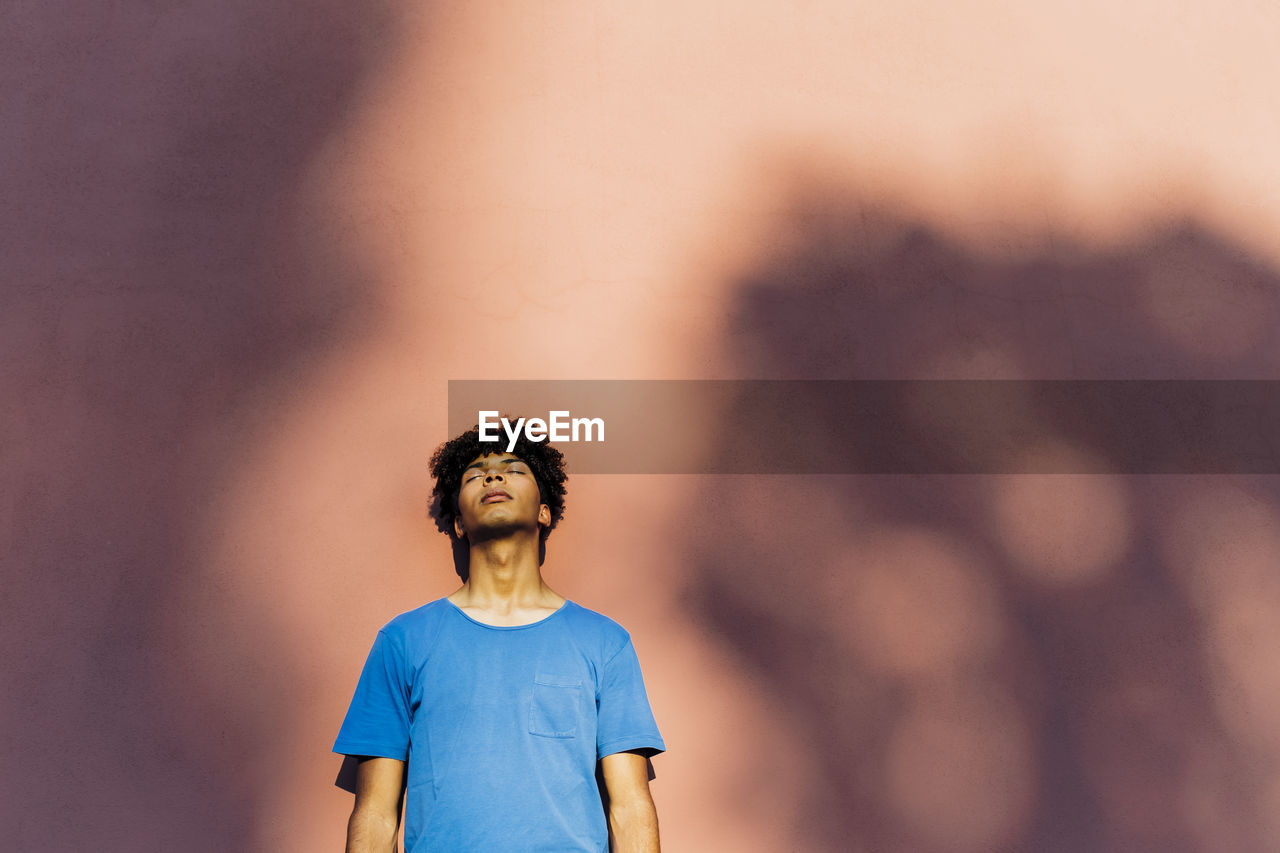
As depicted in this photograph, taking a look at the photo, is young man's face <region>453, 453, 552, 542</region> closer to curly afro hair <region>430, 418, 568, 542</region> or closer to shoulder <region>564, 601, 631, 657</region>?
curly afro hair <region>430, 418, 568, 542</region>

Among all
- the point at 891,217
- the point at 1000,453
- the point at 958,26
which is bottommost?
the point at 1000,453

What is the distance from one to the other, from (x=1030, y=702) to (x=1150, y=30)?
2.50 meters

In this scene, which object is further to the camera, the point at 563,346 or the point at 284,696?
the point at 563,346

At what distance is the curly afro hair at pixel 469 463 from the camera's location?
9.11 ft

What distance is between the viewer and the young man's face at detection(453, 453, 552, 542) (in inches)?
103

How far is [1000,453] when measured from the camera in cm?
306

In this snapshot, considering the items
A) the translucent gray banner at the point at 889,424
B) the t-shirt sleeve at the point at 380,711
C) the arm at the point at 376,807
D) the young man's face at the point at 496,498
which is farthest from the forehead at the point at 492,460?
the arm at the point at 376,807

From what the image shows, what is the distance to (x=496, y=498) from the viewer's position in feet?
8.61

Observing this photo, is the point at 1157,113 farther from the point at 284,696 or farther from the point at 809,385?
the point at 284,696

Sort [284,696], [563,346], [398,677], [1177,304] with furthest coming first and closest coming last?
[1177,304] < [563,346] < [284,696] < [398,677]

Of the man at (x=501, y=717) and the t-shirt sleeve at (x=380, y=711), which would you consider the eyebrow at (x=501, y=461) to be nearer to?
the man at (x=501, y=717)

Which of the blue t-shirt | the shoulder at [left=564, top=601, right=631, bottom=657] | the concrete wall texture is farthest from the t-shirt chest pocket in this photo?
the concrete wall texture

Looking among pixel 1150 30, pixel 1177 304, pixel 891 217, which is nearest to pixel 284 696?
pixel 891 217

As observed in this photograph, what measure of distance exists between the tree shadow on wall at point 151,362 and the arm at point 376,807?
1.37ft
